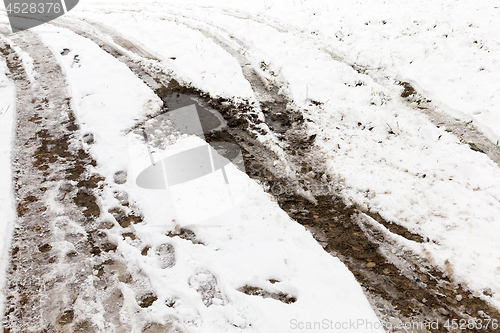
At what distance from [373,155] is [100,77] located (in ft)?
22.7

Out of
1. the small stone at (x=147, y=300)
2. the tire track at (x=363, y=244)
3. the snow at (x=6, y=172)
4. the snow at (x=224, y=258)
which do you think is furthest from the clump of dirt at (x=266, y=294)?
the snow at (x=6, y=172)

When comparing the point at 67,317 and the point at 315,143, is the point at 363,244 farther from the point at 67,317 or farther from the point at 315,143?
the point at 67,317

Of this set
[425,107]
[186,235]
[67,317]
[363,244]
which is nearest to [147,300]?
[67,317]

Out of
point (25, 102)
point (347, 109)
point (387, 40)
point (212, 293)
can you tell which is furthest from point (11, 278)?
point (387, 40)

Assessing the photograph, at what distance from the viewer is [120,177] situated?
16.9ft

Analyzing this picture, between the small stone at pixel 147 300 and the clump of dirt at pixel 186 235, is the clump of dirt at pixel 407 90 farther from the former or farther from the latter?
the small stone at pixel 147 300

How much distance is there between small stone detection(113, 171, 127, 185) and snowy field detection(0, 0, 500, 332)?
7 cm

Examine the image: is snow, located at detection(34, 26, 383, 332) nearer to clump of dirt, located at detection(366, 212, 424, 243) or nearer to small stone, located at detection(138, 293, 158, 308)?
small stone, located at detection(138, 293, 158, 308)

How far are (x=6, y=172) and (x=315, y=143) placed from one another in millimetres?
5495

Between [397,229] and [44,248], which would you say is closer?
[44,248]

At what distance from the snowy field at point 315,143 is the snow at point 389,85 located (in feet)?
0.10

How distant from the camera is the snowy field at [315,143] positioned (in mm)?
3562

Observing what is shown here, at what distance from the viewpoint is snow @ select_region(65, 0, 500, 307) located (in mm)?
4207

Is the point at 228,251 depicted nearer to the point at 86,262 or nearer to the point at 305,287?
the point at 305,287
